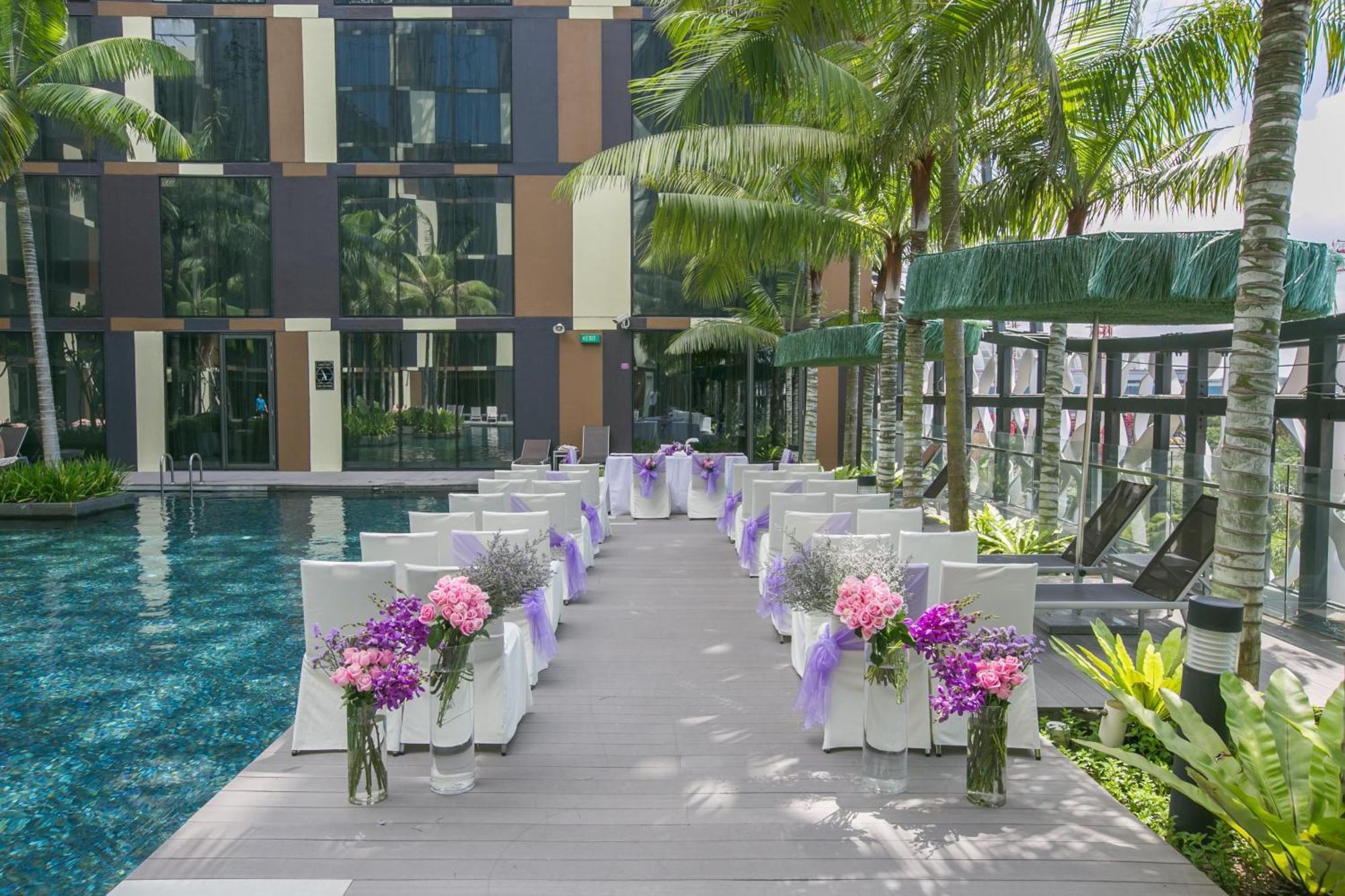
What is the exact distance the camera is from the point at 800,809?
4180 millimetres

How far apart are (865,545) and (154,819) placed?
396 cm

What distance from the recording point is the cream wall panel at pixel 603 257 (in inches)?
826

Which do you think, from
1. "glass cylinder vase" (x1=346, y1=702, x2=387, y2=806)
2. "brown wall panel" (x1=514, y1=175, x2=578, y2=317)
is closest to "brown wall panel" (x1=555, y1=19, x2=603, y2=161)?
"brown wall panel" (x1=514, y1=175, x2=578, y2=317)

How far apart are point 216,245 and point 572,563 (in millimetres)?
16565

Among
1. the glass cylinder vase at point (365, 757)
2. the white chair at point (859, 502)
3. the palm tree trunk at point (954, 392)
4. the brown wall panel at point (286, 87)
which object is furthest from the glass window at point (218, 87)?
the glass cylinder vase at point (365, 757)

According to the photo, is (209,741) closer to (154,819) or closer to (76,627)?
(154,819)

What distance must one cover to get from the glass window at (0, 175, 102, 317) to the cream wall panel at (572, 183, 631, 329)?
34.2ft

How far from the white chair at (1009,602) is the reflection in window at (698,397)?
16323mm

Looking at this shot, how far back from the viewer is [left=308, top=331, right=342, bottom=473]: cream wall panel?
2092 centimetres

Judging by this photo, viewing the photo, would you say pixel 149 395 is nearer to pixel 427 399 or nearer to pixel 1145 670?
pixel 427 399

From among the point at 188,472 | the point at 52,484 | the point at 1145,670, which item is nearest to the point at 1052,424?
the point at 1145,670

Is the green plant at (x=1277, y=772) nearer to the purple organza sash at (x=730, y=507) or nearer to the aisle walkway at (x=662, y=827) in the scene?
the aisle walkway at (x=662, y=827)

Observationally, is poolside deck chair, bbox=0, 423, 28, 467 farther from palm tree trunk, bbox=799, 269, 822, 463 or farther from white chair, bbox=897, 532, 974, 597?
white chair, bbox=897, 532, 974, 597

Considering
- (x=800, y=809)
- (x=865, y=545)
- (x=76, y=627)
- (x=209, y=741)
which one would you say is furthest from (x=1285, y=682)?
(x=76, y=627)
